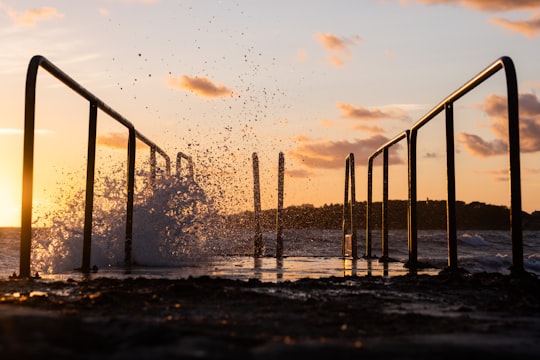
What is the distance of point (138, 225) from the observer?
10227 millimetres

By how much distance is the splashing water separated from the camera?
953 cm

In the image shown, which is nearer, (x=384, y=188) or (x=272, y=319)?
(x=272, y=319)

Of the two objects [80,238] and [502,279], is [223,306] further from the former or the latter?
[80,238]

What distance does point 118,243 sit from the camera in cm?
984

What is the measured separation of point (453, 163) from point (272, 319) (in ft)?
13.7

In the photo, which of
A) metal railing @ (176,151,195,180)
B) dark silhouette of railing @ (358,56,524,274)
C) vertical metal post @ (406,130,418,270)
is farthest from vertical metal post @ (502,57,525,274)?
metal railing @ (176,151,195,180)

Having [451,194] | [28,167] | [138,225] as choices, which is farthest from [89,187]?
[451,194]

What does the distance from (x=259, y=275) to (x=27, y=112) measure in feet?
8.26

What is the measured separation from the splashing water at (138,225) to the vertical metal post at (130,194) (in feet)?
0.68

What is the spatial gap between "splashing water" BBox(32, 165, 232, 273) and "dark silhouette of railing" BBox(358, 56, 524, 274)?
2.69 meters

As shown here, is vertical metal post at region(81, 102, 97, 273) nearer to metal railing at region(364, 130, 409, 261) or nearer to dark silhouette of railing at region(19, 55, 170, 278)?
dark silhouette of railing at region(19, 55, 170, 278)

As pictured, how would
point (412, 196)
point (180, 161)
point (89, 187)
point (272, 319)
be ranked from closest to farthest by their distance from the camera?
point (272, 319)
point (89, 187)
point (412, 196)
point (180, 161)

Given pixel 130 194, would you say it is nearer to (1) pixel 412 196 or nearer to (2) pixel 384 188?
(1) pixel 412 196

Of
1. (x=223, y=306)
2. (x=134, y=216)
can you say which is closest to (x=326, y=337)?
(x=223, y=306)
